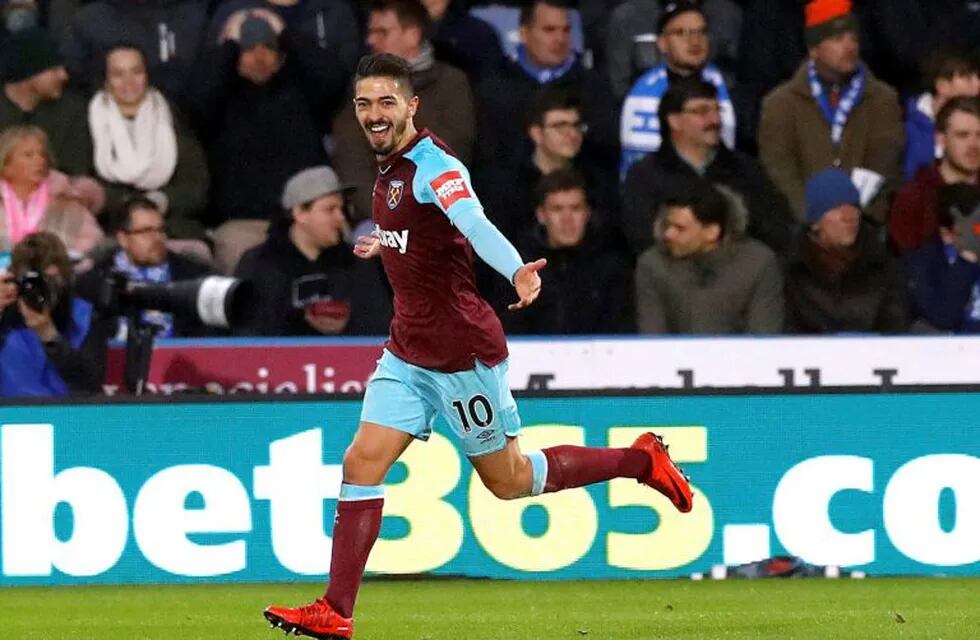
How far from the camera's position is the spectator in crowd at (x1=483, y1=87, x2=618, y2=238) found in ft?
39.2

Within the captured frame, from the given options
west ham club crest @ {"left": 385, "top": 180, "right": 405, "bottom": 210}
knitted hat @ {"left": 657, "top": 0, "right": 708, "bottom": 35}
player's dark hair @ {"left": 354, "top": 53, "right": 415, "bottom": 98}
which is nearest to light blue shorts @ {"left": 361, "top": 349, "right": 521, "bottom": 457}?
west ham club crest @ {"left": 385, "top": 180, "right": 405, "bottom": 210}

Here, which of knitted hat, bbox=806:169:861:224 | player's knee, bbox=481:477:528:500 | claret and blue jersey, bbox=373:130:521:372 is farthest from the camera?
knitted hat, bbox=806:169:861:224

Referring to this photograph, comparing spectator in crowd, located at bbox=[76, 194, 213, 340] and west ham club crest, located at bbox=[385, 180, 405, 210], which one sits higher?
west ham club crest, located at bbox=[385, 180, 405, 210]

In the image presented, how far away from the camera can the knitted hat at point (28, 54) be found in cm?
1214

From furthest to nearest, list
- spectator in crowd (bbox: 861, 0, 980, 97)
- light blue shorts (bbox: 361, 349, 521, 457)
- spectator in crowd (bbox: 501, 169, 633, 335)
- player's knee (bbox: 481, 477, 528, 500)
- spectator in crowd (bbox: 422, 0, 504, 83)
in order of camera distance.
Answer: spectator in crowd (bbox: 861, 0, 980, 97)
spectator in crowd (bbox: 422, 0, 504, 83)
spectator in crowd (bbox: 501, 169, 633, 335)
player's knee (bbox: 481, 477, 528, 500)
light blue shorts (bbox: 361, 349, 521, 457)

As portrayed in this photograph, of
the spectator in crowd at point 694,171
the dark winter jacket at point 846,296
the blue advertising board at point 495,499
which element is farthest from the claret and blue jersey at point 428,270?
the spectator in crowd at point 694,171

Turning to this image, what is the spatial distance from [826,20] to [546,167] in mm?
1827

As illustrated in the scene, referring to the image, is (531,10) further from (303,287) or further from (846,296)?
(846,296)

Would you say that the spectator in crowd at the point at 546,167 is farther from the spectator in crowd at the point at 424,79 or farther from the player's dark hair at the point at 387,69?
the player's dark hair at the point at 387,69

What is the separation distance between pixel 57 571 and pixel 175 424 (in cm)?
85

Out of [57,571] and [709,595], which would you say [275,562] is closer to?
[57,571]

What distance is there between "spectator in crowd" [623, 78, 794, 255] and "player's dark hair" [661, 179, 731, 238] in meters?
0.09

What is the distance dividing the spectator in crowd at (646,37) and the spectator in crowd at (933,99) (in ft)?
3.61

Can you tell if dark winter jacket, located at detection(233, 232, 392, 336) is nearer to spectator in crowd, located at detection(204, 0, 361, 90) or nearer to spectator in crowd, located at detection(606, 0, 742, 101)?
spectator in crowd, located at detection(204, 0, 361, 90)
